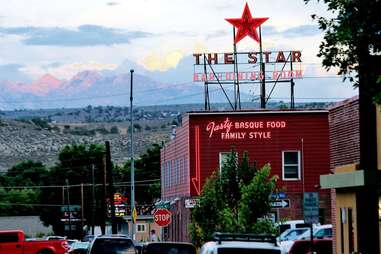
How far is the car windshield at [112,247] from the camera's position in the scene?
31.8 meters

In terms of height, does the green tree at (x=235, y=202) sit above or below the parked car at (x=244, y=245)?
above

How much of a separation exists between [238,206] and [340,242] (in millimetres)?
5396

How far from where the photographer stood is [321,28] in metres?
20.1

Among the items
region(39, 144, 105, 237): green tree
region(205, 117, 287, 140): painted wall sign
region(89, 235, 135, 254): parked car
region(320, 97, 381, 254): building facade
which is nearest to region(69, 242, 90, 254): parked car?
region(89, 235, 135, 254): parked car

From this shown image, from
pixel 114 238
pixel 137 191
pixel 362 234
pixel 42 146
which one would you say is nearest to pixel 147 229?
pixel 137 191

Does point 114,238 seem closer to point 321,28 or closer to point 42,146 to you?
point 321,28

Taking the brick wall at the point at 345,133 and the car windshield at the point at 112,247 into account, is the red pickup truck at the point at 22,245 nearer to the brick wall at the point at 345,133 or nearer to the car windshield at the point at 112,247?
the brick wall at the point at 345,133

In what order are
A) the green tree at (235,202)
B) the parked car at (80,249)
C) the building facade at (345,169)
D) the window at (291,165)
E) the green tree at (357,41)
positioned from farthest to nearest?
the window at (291,165) → the parked car at (80,249) → the green tree at (235,202) → the building facade at (345,169) → the green tree at (357,41)

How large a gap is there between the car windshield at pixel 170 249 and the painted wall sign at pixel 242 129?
29.8 meters

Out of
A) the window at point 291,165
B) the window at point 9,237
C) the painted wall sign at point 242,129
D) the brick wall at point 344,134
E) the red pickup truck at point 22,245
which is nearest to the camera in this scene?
the brick wall at point 344,134

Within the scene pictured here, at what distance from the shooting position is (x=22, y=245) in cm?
5262

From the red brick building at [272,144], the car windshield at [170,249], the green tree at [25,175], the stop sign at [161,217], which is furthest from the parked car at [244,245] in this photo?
the green tree at [25,175]

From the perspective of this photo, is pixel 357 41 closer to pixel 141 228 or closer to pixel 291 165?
pixel 291 165

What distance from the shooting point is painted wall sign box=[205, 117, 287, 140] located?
194ft
